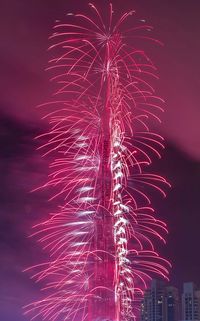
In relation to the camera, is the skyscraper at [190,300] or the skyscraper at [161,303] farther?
the skyscraper at [161,303]

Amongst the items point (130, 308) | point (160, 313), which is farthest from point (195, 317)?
point (130, 308)

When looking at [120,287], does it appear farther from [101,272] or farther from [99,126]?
[99,126]

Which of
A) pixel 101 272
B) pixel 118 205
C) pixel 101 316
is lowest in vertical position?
pixel 101 316

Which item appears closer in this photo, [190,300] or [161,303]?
[190,300]

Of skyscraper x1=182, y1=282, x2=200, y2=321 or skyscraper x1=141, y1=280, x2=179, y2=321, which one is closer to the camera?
skyscraper x1=182, y1=282, x2=200, y2=321
